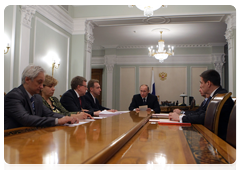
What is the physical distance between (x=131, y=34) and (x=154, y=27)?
112 centimetres

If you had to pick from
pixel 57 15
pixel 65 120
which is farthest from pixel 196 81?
pixel 65 120

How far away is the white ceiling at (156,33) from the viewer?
5.33 meters

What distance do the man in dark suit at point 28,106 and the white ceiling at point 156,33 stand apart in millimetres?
3834

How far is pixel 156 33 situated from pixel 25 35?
4977 mm

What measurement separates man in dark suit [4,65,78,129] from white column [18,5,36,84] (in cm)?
201

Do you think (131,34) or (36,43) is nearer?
(36,43)

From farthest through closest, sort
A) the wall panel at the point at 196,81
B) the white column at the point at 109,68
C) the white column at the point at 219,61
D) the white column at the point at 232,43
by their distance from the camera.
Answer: the white column at the point at 109,68, the wall panel at the point at 196,81, the white column at the point at 219,61, the white column at the point at 232,43

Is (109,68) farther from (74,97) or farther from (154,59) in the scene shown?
(74,97)

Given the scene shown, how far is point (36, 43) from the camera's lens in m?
4.21

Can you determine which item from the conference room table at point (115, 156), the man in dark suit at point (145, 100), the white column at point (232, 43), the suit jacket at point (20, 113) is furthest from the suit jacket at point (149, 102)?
the conference room table at point (115, 156)

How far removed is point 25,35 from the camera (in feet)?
12.6

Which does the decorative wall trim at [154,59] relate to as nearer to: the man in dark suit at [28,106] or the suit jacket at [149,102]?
the suit jacket at [149,102]
